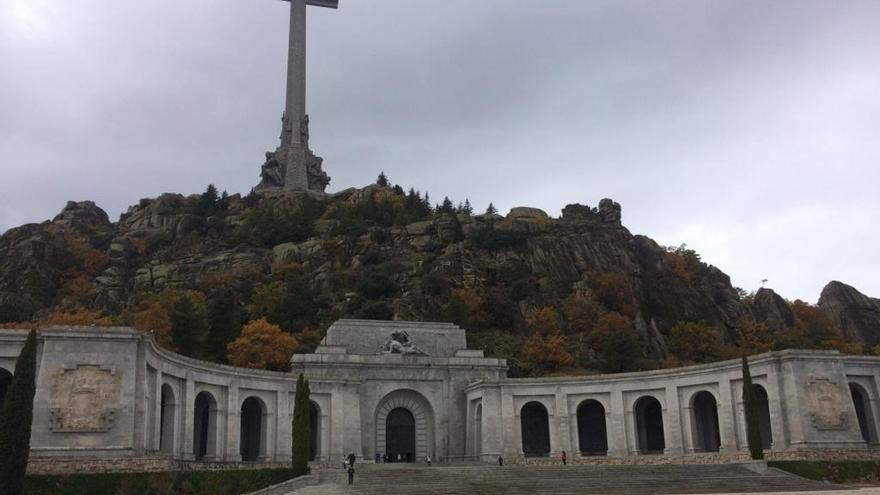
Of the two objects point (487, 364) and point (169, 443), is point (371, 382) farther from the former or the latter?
point (169, 443)

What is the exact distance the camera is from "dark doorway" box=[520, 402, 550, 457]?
47375 mm

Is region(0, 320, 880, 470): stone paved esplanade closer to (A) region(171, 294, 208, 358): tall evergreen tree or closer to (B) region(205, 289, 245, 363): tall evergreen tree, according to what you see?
(B) region(205, 289, 245, 363): tall evergreen tree

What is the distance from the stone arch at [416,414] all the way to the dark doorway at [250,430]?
284 inches

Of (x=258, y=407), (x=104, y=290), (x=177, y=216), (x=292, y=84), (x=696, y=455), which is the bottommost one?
(x=696, y=455)

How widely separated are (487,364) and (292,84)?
208 feet

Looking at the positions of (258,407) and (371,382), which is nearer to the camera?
(258,407)

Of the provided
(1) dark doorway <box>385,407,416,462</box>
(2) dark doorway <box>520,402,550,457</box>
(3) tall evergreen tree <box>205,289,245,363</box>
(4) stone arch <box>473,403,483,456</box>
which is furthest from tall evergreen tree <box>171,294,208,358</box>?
(2) dark doorway <box>520,402,550,457</box>

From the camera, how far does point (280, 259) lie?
8788 cm

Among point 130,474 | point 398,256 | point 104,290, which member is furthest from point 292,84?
point 130,474

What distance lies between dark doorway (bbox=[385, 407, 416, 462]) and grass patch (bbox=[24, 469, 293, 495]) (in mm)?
16541

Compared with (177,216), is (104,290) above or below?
below

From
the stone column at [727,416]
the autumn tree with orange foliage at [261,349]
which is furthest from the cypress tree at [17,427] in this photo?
the autumn tree with orange foliage at [261,349]

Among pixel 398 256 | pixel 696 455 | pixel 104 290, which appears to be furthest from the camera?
pixel 398 256

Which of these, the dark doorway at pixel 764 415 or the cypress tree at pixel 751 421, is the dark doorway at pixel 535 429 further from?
the cypress tree at pixel 751 421
